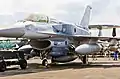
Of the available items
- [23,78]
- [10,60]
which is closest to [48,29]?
[10,60]

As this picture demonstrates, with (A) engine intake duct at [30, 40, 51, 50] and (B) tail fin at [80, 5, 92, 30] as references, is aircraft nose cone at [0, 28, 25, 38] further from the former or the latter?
(B) tail fin at [80, 5, 92, 30]

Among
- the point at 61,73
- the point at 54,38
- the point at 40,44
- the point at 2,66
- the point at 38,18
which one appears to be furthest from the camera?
the point at 40,44

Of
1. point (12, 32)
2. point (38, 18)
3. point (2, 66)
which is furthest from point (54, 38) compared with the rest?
point (2, 66)

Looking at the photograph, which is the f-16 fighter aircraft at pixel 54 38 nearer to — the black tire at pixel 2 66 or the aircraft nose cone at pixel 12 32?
the aircraft nose cone at pixel 12 32

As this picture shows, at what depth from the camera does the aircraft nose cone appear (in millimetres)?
14461

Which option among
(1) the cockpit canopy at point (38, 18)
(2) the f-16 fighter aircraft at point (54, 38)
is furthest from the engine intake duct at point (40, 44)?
(1) the cockpit canopy at point (38, 18)

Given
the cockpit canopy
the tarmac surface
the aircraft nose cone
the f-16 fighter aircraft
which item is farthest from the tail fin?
the aircraft nose cone

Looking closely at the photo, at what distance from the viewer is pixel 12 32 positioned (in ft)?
48.7

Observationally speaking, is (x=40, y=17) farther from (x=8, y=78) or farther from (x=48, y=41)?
(x=8, y=78)

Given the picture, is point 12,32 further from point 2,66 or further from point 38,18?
point 38,18

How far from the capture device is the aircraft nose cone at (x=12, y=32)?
14461 millimetres

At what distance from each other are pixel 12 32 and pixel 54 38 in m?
3.67

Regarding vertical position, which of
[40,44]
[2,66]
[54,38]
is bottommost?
[2,66]

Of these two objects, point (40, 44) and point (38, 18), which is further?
point (40, 44)
